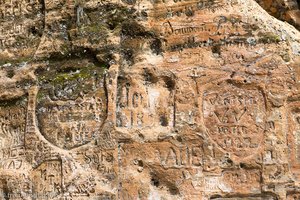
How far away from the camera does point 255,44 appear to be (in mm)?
4711

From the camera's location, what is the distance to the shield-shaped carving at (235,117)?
4.60 m

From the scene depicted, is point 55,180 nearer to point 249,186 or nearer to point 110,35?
point 110,35

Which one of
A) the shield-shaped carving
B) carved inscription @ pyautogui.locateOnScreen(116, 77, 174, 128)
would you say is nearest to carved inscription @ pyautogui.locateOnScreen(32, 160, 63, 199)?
carved inscription @ pyautogui.locateOnScreen(116, 77, 174, 128)

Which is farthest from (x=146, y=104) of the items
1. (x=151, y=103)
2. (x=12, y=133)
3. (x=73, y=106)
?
(x=12, y=133)

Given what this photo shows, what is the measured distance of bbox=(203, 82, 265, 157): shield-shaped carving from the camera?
4.60 metres

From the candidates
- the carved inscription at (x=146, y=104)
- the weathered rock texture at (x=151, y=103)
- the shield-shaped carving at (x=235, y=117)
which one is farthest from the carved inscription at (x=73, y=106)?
the shield-shaped carving at (x=235, y=117)

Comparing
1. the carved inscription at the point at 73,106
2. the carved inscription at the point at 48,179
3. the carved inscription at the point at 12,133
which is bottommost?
the carved inscription at the point at 48,179

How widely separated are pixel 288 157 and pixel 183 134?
869 mm

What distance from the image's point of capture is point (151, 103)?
4867mm

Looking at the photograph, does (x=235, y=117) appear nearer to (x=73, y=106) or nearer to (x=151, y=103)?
(x=151, y=103)

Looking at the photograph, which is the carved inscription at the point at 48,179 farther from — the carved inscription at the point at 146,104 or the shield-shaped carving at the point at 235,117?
the shield-shaped carving at the point at 235,117

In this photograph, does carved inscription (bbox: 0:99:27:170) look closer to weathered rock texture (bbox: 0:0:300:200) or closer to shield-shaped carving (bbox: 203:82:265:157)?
weathered rock texture (bbox: 0:0:300:200)

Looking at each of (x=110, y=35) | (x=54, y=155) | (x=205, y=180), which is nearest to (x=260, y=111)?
(x=205, y=180)

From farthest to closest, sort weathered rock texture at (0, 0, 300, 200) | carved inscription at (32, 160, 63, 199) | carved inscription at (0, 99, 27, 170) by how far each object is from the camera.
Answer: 1. carved inscription at (0, 99, 27, 170)
2. carved inscription at (32, 160, 63, 199)
3. weathered rock texture at (0, 0, 300, 200)
